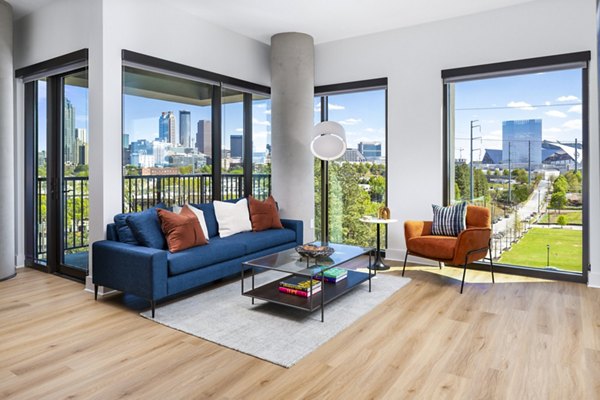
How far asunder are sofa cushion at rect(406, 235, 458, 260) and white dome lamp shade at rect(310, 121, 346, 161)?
4.43ft

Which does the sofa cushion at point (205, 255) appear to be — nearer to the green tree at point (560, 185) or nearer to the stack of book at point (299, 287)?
the stack of book at point (299, 287)

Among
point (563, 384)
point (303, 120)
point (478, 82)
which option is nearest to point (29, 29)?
point (303, 120)

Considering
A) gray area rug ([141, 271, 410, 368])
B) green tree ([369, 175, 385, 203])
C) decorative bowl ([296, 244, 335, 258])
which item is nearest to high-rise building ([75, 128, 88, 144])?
gray area rug ([141, 271, 410, 368])

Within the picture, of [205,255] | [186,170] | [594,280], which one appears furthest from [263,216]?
[594,280]

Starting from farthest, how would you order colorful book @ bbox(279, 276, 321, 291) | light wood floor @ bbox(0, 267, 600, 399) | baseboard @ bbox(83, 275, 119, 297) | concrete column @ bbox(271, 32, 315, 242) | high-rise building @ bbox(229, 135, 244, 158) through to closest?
concrete column @ bbox(271, 32, 315, 242), high-rise building @ bbox(229, 135, 244, 158), baseboard @ bbox(83, 275, 119, 297), colorful book @ bbox(279, 276, 321, 291), light wood floor @ bbox(0, 267, 600, 399)

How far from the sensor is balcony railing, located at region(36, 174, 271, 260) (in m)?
4.38

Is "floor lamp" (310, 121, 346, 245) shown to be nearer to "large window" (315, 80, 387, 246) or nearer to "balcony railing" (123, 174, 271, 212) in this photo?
"large window" (315, 80, 387, 246)

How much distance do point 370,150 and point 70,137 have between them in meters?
3.68

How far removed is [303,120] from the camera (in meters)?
5.62

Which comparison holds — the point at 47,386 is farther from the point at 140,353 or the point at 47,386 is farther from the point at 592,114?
the point at 592,114

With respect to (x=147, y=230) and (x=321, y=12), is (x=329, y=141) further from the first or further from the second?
(x=147, y=230)

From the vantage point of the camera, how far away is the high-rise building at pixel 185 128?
481 cm

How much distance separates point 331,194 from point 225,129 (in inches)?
71.4

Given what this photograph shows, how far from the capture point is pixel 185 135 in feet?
15.9
